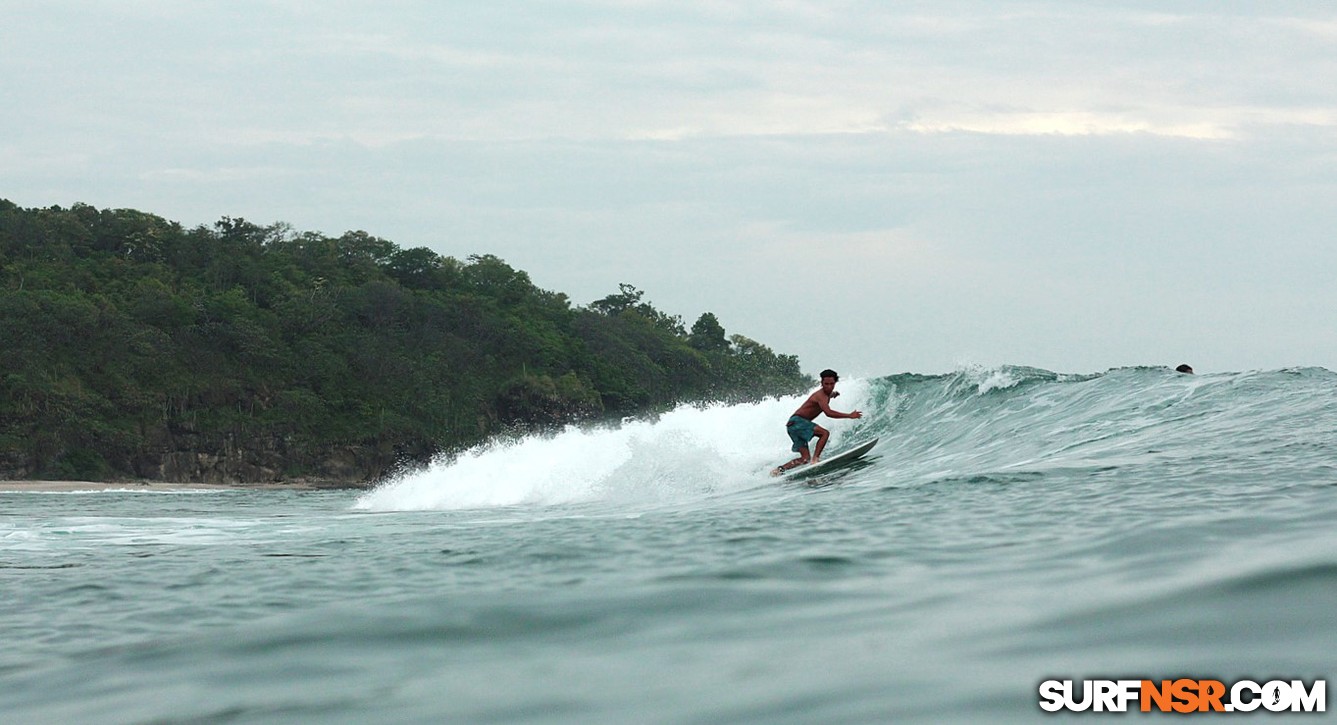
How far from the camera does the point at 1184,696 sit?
379 centimetres

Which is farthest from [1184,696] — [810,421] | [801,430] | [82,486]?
[82,486]

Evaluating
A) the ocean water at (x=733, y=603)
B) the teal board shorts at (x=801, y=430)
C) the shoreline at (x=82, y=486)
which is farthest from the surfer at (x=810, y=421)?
the shoreline at (x=82, y=486)

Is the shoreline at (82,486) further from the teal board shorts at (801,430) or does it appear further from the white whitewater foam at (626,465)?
Answer: the teal board shorts at (801,430)

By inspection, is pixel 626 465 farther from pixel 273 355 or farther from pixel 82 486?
pixel 273 355

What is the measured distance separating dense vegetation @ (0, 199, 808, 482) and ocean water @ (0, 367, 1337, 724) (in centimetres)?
4876

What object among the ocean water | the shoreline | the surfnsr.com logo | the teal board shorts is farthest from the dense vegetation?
the surfnsr.com logo

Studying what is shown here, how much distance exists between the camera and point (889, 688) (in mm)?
4168

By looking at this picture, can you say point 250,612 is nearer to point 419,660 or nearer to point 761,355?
point 419,660

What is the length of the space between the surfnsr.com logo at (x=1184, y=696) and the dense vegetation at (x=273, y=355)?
5734 cm

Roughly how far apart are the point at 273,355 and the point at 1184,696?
6492cm

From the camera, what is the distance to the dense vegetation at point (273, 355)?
57.4 m

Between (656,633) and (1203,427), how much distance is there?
10479mm

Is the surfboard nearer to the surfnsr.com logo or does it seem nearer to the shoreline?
the surfnsr.com logo

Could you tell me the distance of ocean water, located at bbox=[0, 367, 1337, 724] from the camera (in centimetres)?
432
